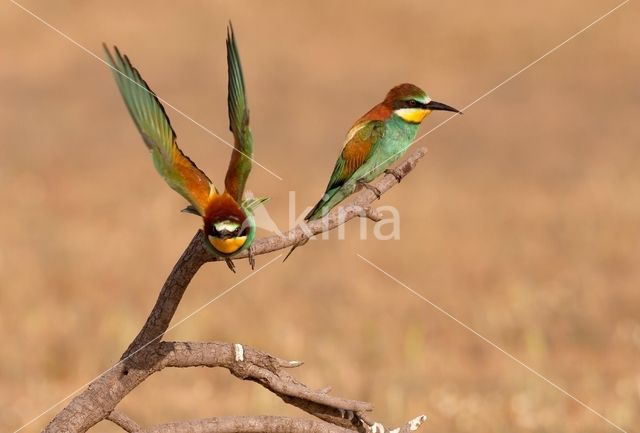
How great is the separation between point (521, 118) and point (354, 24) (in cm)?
555

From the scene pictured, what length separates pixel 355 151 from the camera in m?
4.43

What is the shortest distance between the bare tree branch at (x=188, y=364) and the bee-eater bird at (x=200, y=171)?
4.9 inches

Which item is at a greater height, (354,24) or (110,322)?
(354,24)

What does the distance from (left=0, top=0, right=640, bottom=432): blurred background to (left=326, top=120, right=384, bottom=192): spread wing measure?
7.07ft

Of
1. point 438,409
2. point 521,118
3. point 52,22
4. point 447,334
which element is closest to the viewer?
point 438,409

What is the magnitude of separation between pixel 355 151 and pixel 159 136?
180cm

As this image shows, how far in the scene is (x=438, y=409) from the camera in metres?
6.94

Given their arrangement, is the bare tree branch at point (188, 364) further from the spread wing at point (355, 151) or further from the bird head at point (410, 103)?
the spread wing at point (355, 151)

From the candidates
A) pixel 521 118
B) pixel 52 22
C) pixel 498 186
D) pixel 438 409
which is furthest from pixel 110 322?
pixel 52 22

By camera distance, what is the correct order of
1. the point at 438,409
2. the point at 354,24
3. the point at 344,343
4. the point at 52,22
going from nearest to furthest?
the point at 438,409, the point at 344,343, the point at 52,22, the point at 354,24

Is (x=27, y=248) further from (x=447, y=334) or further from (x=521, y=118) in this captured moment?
(x=521, y=118)

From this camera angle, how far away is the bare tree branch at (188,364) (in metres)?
2.93

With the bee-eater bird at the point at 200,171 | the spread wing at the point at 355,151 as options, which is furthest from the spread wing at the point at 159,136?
the spread wing at the point at 355,151

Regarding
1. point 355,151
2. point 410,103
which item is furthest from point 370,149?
point 410,103
